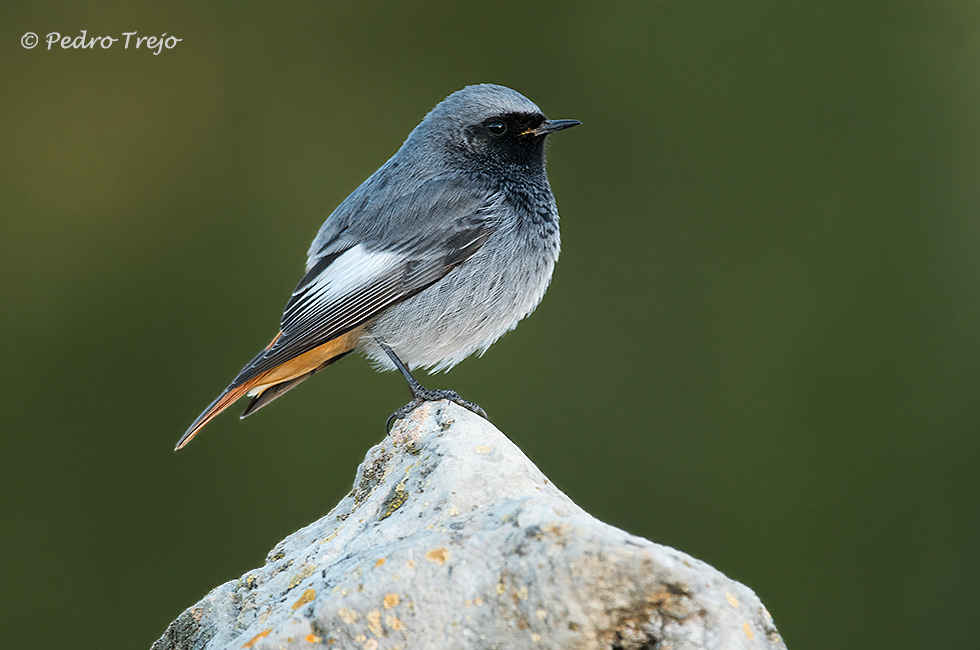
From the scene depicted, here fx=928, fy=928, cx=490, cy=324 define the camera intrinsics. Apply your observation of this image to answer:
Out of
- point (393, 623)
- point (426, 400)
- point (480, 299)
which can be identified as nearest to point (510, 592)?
point (393, 623)

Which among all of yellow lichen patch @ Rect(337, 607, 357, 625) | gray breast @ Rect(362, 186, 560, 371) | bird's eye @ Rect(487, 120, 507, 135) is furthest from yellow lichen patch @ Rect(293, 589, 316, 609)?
bird's eye @ Rect(487, 120, 507, 135)

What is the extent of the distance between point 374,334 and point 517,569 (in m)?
2.30

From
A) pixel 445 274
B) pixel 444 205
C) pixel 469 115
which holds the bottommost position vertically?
pixel 445 274

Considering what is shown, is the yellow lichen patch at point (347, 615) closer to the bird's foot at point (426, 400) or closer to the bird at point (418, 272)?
the bird's foot at point (426, 400)

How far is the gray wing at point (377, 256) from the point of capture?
390cm

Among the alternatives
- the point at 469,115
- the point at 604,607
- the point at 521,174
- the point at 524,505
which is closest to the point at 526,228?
the point at 521,174

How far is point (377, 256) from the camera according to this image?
13.2 ft

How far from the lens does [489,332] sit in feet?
13.8

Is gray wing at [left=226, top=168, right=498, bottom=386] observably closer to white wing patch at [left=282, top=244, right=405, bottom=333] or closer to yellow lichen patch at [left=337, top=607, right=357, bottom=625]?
white wing patch at [left=282, top=244, right=405, bottom=333]

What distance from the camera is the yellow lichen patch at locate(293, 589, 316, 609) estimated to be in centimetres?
207

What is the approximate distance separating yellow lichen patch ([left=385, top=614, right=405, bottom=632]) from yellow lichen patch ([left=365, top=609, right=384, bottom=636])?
2 centimetres

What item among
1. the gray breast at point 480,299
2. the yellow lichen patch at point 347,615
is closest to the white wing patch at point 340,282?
the gray breast at point 480,299

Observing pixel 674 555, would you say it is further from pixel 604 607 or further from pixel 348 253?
pixel 348 253

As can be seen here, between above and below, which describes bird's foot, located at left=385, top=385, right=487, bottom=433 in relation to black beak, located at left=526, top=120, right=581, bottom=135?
below
